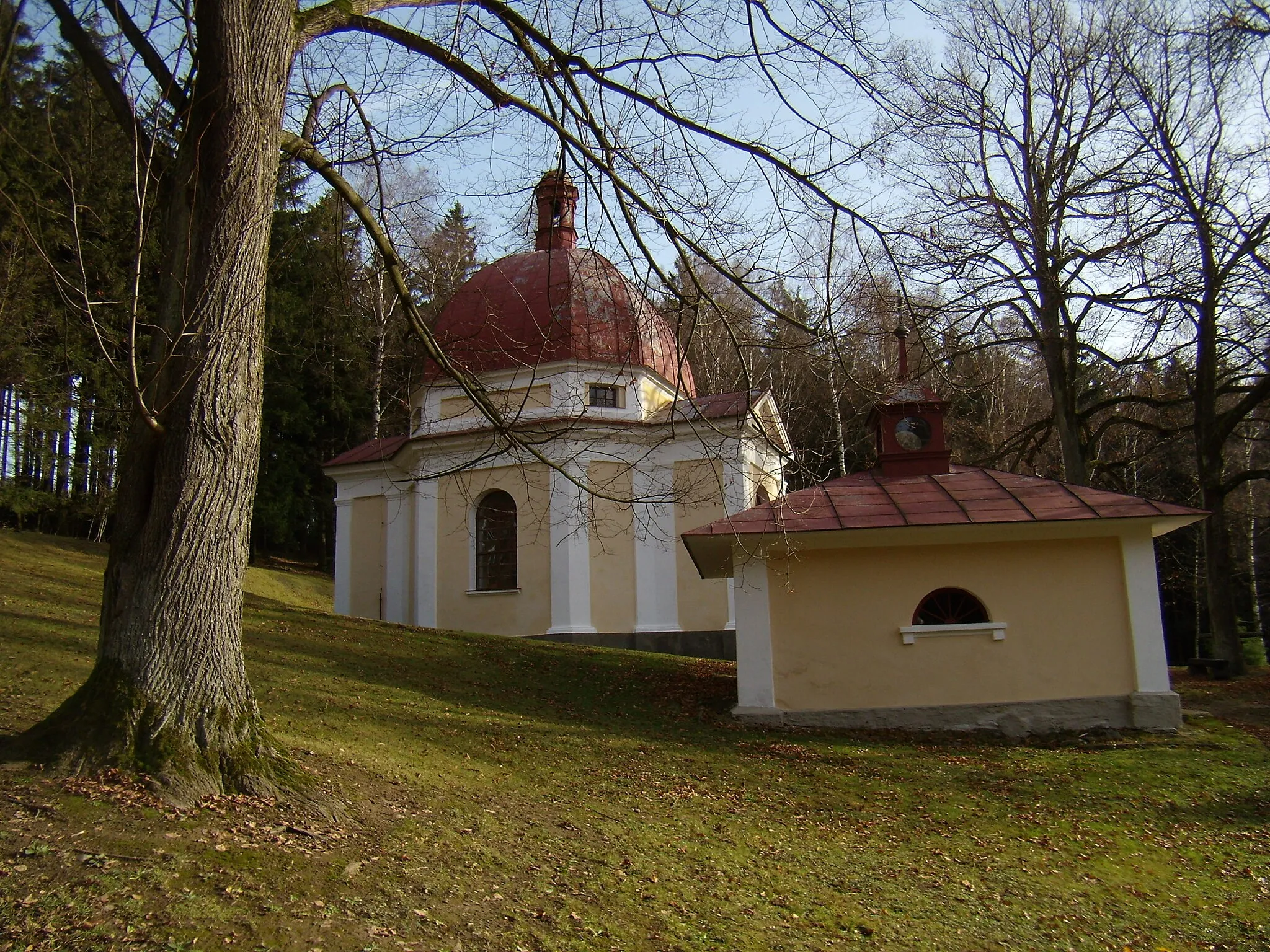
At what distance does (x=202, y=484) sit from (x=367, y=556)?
50.7 ft

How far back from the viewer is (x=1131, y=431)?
25.2m

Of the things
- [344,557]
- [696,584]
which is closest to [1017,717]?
[696,584]

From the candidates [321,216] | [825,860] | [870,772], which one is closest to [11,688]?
[321,216]

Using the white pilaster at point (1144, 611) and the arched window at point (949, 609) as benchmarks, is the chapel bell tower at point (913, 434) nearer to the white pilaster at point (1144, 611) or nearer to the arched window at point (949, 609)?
Result: the arched window at point (949, 609)

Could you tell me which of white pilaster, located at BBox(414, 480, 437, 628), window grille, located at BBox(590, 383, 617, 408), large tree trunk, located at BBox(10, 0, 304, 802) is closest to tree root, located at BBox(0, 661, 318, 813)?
large tree trunk, located at BBox(10, 0, 304, 802)

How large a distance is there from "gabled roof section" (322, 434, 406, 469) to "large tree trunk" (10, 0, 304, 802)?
14.3 meters

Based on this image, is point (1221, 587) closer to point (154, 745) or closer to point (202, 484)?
point (202, 484)

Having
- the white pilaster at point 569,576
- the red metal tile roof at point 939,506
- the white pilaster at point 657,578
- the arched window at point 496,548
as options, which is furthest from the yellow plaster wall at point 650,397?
the red metal tile roof at point 939,506

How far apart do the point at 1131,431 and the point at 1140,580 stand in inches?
666

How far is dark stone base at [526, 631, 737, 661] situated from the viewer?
16.5 m

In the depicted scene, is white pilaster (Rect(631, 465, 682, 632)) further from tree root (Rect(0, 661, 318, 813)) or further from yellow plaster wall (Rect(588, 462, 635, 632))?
tree root (Rect(0, 661, 318, 813))

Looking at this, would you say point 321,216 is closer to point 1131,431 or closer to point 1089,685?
point 1089,685

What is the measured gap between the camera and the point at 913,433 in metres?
11.9

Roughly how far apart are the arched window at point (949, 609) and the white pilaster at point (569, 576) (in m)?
7.10
